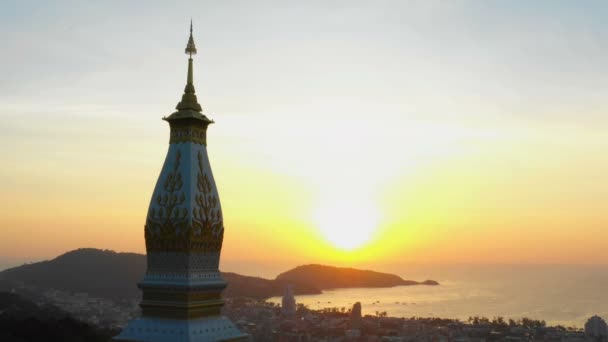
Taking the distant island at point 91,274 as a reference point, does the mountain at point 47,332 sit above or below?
below

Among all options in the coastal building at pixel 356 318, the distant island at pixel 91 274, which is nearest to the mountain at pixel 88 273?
the distant island at pixel 91 274

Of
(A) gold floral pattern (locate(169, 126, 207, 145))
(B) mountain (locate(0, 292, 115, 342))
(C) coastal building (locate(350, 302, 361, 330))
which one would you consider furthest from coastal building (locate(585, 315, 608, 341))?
(A) gold floral pattern (locate(169, 126, 207, 145))

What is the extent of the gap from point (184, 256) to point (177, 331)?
0.90 m

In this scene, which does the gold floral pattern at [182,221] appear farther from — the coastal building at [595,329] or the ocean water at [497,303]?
the ocean water at [497,303]

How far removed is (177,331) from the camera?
761 centimetres

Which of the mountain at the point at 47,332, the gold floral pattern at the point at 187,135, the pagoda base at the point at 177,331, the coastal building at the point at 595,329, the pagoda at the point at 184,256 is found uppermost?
the gold floral pattern at the point at 187,135

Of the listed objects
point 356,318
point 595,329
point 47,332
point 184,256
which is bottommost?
point 595,329

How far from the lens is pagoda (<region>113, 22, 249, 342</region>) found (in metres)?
7.73

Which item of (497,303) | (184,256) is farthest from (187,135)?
(497,303)

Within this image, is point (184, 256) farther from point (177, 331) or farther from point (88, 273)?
point (88, 273)

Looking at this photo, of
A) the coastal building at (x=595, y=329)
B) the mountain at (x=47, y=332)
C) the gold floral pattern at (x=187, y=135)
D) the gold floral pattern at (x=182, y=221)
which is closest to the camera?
the gold floral pattern at (x=182, y=221)

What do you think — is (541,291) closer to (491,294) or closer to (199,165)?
(491,294)

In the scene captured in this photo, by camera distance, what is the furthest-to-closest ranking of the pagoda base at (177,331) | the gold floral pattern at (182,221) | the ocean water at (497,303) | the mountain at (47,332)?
the ocean water at (497,303) < the mountain at (47,332) < the gold floral pattern at (182,221) < the pagoda base at (177,331)

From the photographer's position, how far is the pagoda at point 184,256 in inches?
304
